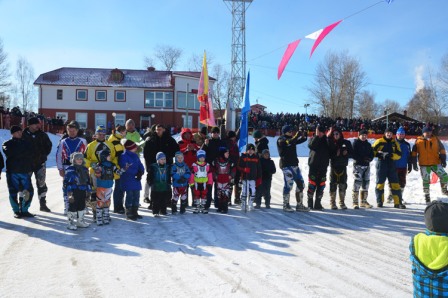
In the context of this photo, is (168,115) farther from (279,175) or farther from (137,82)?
(279,175)

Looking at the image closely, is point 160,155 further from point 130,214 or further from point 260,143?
point 260,143

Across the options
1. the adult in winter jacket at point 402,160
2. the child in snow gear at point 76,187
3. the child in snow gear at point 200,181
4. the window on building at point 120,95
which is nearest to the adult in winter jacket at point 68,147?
the child in snow gear at point 76,187

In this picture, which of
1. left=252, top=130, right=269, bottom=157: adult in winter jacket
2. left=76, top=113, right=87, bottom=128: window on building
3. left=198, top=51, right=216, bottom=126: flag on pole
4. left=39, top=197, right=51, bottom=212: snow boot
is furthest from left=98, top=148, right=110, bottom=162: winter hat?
left=76, top=113, right=87, bottom=128: window on building

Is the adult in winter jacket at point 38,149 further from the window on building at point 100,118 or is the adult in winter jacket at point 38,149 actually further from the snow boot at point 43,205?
the window on building at point 100,118

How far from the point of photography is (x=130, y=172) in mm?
7340

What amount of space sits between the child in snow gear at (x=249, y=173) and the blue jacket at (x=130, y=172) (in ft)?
8.06

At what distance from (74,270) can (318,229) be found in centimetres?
418

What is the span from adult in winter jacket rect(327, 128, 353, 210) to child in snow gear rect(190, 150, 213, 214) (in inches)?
116

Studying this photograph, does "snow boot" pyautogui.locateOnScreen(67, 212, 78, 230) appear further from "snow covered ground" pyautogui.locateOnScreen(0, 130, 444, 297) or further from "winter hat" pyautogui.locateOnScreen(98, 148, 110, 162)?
"winter hat" pyautogui.locateOnScreen(98, 148, 110, 162)

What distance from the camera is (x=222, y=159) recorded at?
8531 mm

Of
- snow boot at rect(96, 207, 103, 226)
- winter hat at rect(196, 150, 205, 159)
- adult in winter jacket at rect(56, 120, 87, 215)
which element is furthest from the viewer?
winter hat at rect(196, 150, 205, 159)

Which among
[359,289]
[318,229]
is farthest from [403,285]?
[318,229]

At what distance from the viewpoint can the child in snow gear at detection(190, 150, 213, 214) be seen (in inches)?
322

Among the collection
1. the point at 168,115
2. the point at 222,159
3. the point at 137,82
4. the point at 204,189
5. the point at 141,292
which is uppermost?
the point at 137,82
